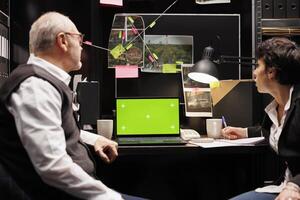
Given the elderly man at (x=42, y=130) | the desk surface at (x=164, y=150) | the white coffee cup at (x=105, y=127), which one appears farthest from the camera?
the white coffee cup at (x=105, y=127)

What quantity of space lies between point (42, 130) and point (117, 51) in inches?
52.2

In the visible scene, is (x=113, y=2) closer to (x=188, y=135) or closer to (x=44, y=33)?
(x=188, y=135)

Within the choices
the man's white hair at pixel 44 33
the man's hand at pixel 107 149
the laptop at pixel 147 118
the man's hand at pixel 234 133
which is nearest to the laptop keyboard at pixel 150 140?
the laptop at pixel 147 118

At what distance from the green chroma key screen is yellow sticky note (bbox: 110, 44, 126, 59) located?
1.38ft

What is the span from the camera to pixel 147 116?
223 cm

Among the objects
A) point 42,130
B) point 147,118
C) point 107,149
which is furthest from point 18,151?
point 147,118

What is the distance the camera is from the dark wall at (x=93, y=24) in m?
2.54

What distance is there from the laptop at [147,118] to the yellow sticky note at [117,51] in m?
0.42

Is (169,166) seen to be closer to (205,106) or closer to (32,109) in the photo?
(205,106)

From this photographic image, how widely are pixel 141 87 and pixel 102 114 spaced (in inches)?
10.9

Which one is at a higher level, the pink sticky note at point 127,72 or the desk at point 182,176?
the pink sticky note at point 127,72

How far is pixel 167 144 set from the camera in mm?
2008

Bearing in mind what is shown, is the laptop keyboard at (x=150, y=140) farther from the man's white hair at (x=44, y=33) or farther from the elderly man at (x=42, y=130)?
the man's white hair at (x=44, y=33)

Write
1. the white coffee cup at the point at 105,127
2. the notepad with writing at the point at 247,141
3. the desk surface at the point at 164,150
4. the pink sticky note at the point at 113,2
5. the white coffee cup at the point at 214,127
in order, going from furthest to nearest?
the pink sticky note at the point at 113,2 → the white coffee cup at the point at 214,127 → the white coffee cup at the point at 105,127 → the notepad with writing at the point at 247,141 → the desk surface at the point at 164,150
